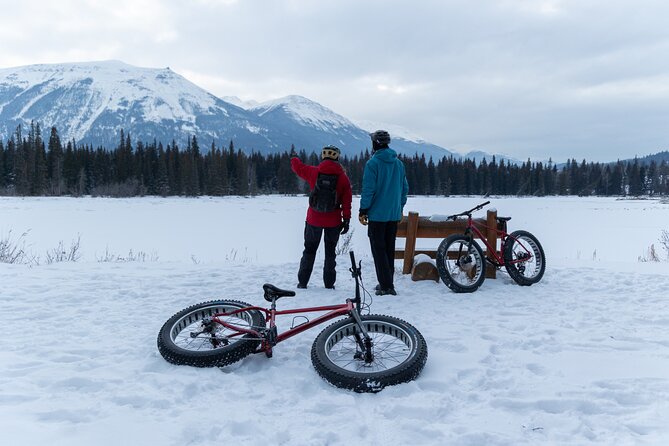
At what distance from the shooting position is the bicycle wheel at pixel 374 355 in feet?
12.1

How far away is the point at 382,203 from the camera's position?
6.87 metres

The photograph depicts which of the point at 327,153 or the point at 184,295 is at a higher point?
the point at 327,153

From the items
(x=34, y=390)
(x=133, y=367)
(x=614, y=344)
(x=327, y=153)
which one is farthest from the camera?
(x=327, y=153)

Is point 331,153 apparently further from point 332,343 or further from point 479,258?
point 332,343

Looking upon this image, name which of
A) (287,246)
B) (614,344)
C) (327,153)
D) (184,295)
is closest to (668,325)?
(614,344)

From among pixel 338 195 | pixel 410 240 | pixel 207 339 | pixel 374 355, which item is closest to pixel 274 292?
pixel 207 339

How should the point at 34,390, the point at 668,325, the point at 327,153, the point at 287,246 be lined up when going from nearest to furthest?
the point at 34,390
the point at 668,325
the point at 327,153
the point at 287,246

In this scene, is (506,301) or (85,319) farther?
(506,301)

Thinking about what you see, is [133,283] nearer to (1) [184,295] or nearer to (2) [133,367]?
(1) [184,295]

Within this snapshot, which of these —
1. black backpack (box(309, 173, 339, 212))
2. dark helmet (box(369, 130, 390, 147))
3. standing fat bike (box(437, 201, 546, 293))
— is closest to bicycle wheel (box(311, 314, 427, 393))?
black backpack (box(309, 173, 339, 212))

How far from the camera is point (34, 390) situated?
3.59 m

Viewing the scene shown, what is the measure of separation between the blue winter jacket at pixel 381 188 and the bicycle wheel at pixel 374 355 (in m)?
2.62

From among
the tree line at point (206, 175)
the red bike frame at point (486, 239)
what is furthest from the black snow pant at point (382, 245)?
the tree line at point (206, 175)

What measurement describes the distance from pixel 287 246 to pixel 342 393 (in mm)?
14471
